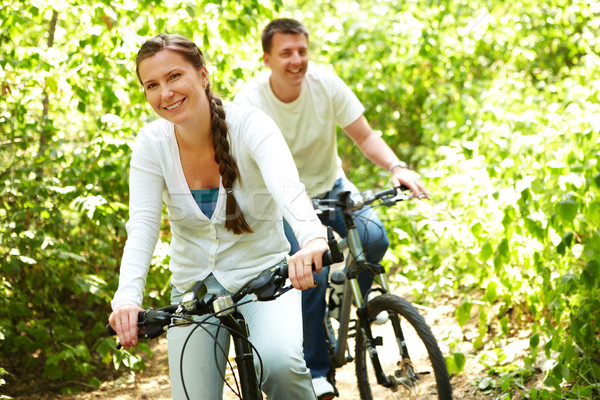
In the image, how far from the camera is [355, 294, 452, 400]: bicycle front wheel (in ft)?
8.09

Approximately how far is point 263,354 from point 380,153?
1.61 metres

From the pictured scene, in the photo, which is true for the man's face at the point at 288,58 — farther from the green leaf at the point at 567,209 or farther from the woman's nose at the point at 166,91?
the green leaf at the point at 567,209

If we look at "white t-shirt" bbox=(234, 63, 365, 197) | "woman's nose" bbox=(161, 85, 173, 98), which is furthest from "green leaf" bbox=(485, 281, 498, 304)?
"woman's nose" bbox=(161, 85, 173, 98)

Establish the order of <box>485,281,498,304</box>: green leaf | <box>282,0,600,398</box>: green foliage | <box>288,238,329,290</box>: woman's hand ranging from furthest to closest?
1. <box>485,281,498,304</box>: green leaf
2. <box>282,0,600,398</box>: green foliage
3. <box>288,238,329,290</box>: woman's hand

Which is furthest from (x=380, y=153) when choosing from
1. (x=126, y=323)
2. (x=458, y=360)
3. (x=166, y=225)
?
(x=166, y=225)

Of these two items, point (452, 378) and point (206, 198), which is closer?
point (206, 198)

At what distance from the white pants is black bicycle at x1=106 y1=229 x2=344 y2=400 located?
0.15 feet

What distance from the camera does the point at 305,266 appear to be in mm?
1657

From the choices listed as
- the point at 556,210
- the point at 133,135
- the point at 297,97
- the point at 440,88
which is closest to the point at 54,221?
the point at 133,135

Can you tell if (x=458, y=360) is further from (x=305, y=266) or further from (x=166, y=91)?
(x=166, y=91)

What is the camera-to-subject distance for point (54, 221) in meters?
3.84

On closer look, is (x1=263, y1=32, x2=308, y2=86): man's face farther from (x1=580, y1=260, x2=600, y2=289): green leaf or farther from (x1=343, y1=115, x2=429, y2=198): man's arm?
(x1=580, y1=260, x2=600, y2=289): green leaf

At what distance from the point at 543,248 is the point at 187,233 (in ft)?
6.84

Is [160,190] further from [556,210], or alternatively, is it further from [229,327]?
[556,210]
